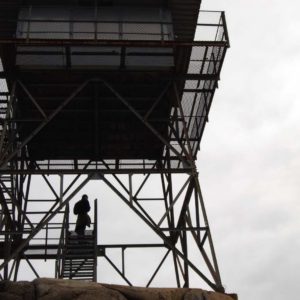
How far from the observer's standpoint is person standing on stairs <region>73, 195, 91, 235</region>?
24141mm

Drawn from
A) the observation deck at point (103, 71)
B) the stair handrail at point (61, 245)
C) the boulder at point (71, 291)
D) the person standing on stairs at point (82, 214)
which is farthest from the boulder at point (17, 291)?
the person standing on stairs at point (82, 214)

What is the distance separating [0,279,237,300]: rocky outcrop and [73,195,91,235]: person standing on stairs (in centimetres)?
850

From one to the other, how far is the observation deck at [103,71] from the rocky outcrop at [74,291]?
4.98 meters

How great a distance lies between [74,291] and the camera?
→ 49.1 ft

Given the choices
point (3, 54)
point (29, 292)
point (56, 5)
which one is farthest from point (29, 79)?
point (29, 292)

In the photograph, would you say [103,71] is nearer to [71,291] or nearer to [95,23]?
[95,23]

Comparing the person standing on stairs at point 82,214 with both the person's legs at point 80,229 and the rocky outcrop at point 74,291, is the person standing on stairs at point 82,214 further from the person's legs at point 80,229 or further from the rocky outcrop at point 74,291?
the rocky outcrop at point 74,291

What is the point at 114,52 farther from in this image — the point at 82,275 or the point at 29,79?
the point at 82,275

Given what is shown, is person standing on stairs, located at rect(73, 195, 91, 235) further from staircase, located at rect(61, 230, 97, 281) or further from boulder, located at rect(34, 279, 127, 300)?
boulder, located at rect(34, 279, 127, 300)

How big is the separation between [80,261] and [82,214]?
115 inches

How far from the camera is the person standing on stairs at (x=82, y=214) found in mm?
24141

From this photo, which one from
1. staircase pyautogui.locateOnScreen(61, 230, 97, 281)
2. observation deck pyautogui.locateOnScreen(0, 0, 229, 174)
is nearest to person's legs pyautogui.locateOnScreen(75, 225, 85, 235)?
staircase pyautogui.locateOnScreen(61, 230, 97, 281)

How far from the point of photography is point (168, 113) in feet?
75.4

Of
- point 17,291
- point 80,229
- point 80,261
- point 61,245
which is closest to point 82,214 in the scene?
point 80,229
